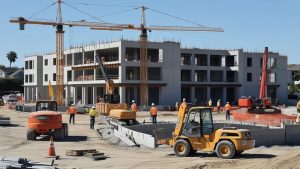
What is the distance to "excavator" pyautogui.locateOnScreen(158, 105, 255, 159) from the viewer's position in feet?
66.2

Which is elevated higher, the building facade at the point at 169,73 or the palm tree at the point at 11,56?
the palm tree at the point at 11,56

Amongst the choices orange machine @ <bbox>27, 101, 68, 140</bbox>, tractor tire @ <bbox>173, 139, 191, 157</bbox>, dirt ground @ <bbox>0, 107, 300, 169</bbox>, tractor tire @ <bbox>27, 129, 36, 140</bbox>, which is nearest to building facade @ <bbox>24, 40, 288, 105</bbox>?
orange machine @ <bbox>27, 101, 68, 140</bbox>

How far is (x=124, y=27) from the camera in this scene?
94.4 metres

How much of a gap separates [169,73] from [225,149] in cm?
6013

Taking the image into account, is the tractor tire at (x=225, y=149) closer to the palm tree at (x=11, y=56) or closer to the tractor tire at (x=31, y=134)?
the tractor tire at (x=31, y=134)

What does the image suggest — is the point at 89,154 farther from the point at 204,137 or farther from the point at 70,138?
the point at 70,138

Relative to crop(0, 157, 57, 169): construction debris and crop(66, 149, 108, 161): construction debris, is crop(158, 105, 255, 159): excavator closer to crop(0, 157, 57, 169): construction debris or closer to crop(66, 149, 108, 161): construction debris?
crop(66, 149, 108, 161): construction debris

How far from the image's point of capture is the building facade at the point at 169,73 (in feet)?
262

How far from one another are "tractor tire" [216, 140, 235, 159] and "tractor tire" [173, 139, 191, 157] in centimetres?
141

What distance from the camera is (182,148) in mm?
21469

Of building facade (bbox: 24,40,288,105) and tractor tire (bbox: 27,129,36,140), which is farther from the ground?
building facade (bbox: 24,40,288,105)

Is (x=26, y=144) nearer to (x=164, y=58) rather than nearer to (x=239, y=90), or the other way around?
(x=164, y=58)

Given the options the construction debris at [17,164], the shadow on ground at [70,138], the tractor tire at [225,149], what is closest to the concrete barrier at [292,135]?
the tractor tire at [225,149]

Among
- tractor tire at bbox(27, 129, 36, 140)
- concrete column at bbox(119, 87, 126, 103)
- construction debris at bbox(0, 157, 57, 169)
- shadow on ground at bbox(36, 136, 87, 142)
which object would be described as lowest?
shadow on ground at bbox(36, 136, 87, 142)
